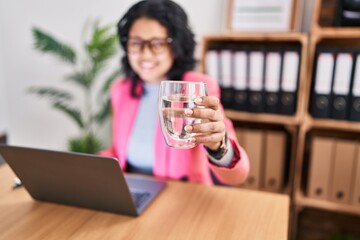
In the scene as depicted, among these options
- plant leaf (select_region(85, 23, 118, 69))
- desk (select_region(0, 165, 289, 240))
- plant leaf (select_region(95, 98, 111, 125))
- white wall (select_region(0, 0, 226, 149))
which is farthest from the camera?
white wall (select_region(0, 0, 226, 149))

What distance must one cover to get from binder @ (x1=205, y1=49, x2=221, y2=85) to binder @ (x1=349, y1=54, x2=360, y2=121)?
662 mm

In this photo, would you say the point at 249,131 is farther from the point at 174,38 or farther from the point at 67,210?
the point at 67,210

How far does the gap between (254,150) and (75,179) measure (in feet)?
3.97

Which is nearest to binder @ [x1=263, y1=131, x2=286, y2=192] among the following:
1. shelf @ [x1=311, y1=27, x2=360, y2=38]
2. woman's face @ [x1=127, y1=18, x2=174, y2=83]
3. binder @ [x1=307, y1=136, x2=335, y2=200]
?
binder @ [x1=307, y1=136, x2=335, y2=200]

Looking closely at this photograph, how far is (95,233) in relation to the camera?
2.35ft

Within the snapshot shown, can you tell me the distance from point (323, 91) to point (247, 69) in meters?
0.39

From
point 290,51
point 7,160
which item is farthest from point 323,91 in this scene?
point 7,160

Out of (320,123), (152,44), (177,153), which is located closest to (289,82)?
(320,123)

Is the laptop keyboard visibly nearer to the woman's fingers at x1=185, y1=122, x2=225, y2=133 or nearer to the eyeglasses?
the woman's fingers at x1=185, y1=122, x2=225, y2=133

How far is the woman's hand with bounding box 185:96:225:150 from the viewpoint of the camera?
2.03 feet

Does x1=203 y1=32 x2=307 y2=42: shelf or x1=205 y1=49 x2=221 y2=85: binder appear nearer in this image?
x1=203 y1=32 x2=307 y2=42: shelf

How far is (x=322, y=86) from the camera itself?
5.05ft

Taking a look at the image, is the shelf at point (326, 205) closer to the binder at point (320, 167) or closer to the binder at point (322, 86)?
the binder at point (320, 167)

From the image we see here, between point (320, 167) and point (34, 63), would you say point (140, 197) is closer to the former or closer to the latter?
point (320, 167)
